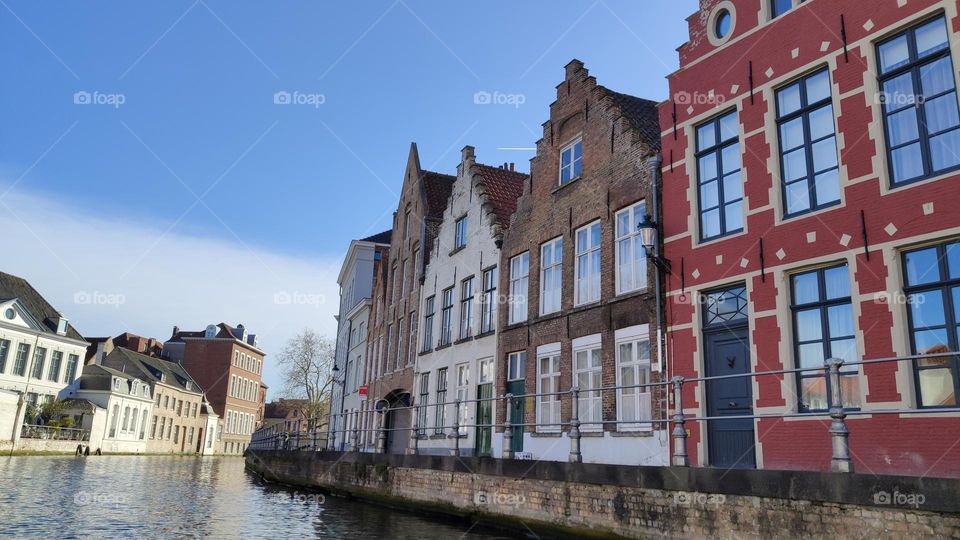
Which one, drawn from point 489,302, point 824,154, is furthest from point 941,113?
point 489,302

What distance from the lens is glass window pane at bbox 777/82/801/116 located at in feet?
37.1

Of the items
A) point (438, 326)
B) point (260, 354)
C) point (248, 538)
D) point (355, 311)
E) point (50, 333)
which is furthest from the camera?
point (260, 354)

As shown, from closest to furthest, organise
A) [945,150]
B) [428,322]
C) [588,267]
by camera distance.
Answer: [945,150] < [588,267] < [428,322]

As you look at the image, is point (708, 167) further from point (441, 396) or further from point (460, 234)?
point (441, 396)

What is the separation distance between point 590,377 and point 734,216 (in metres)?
4.74

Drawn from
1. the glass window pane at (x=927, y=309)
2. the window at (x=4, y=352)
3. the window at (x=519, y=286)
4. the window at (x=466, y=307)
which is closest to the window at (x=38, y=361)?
the window at (x=4, y=352)

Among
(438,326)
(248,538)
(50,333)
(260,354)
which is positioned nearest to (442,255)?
(438,326)

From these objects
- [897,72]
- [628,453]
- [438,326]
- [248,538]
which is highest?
Result: [897,72]

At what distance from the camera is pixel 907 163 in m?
9.62

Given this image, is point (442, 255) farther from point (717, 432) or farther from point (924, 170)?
point (924, 170)

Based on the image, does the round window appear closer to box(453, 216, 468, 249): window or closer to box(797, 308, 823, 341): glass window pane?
box(797, 308, 823, 341): glass window pane

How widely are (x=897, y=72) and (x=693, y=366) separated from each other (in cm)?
553

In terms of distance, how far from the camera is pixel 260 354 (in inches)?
3590

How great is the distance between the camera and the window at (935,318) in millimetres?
8680
